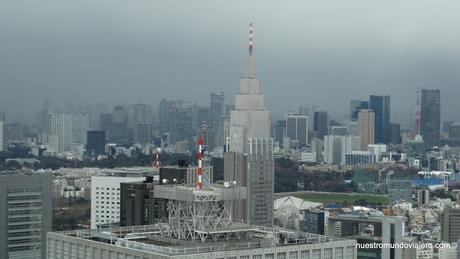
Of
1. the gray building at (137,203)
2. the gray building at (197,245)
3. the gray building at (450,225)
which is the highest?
the gray building at (197,245)

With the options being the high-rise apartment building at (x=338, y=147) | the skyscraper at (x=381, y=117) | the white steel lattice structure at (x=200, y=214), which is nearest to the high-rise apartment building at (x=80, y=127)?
the skyscraper at (x=381, y=117)

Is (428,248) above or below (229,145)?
below

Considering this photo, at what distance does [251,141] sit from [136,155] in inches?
225

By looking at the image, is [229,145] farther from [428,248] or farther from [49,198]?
[49,198]

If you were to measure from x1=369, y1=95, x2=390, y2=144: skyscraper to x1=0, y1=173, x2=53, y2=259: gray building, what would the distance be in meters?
16.2

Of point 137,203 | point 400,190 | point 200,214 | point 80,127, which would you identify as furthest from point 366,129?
point 200,214

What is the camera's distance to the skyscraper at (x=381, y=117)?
2806 cm

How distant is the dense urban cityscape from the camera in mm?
6117

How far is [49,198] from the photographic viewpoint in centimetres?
1190

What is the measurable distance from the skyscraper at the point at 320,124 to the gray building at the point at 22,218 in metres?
14.2

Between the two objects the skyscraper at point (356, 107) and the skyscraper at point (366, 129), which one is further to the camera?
the skyscraper at point (366, 129)

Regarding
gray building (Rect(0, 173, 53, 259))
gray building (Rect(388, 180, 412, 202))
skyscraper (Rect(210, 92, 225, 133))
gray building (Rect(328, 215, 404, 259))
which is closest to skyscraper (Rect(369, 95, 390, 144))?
gray building (Rect(388, 180, 412, 202))

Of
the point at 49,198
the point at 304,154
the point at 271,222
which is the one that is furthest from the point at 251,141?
the point at 304,154

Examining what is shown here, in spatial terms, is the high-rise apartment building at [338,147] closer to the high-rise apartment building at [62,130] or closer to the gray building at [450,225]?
the high-rise apartment building at [62,130]
